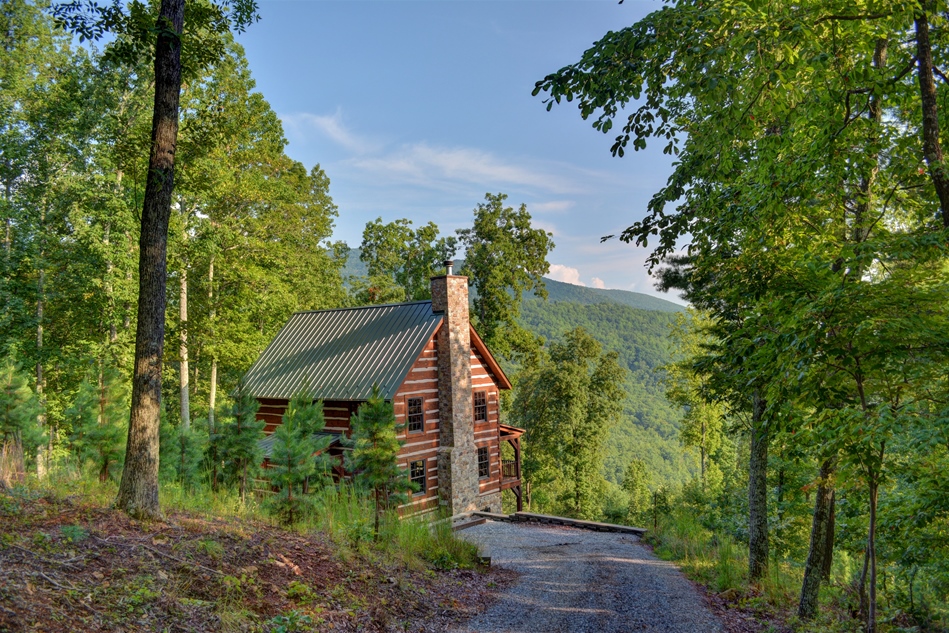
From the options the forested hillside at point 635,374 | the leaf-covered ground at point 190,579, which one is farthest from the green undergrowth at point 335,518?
the forested hillside at point 635,374

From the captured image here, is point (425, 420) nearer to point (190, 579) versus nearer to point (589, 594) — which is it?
point (589, 594)

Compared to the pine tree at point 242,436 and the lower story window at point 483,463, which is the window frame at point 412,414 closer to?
the lower story window at point 483,463

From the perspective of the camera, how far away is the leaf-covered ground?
164 inches

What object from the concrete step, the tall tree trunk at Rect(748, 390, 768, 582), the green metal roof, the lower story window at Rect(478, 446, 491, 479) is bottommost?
the concrete step

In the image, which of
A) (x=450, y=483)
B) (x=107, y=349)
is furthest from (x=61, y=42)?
(x=450, y=483)

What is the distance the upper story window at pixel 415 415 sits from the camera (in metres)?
18.8

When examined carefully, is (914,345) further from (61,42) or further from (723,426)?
(723,426)

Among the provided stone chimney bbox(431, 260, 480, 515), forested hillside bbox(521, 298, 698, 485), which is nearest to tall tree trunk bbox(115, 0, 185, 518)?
stone chimney bbox(431, 260, 480, 515)

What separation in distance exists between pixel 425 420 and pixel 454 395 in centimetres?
144

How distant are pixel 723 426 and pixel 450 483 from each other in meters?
21.3

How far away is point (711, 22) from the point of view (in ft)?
16.5

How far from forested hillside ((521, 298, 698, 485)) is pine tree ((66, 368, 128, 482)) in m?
92.9

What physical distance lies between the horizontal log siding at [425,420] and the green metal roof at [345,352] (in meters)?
0.74

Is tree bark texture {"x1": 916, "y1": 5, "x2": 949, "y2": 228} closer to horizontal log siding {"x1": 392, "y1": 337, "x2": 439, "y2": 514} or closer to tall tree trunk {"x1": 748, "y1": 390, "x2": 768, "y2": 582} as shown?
tall tree trunk {"x1": 748, "y1": 390, "x2": 768, "y2": 582}
